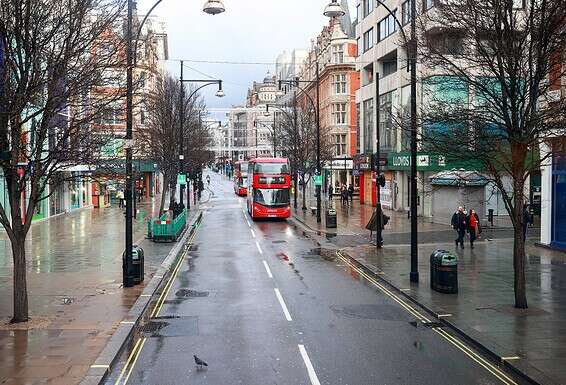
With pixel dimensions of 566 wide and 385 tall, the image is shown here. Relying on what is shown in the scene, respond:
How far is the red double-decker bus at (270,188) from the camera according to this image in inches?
1567

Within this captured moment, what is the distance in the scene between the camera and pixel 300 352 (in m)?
10.4

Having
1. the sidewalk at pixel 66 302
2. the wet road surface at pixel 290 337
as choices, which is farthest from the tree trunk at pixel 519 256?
the sidewalk at pixel 66 302

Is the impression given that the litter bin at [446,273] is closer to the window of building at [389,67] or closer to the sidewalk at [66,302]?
the sidewalk at [66,302]

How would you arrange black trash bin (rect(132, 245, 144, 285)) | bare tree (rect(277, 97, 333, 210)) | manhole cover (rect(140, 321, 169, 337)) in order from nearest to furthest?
manhole cover (rect(140, 321, 169, 337))
black trash bin (rect(132, 245, 144, 285))
bare tree (rect(277, 97, 333, 210))

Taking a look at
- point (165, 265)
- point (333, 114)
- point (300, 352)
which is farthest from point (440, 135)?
point (333, 114)

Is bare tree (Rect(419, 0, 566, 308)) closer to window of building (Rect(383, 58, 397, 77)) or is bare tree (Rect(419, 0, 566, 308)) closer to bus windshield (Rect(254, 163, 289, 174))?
bus windshield (Rect(254, 163, 289, 174))

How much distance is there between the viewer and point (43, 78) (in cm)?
1157

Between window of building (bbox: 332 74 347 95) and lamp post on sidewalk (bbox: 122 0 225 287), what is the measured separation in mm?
56183

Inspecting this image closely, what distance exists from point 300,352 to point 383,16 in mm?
41323

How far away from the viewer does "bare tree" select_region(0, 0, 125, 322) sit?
11.1 meters

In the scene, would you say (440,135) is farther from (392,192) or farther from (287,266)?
(392,192)

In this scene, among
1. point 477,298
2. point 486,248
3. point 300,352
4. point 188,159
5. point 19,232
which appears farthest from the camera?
point 188,159

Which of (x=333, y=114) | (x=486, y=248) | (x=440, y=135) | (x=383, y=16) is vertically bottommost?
(x=486, y=248)

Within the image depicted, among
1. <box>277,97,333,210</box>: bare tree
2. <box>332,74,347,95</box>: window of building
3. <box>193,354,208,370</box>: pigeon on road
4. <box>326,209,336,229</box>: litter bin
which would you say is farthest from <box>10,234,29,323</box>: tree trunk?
<box>332,74,347,95</box>: window of building
